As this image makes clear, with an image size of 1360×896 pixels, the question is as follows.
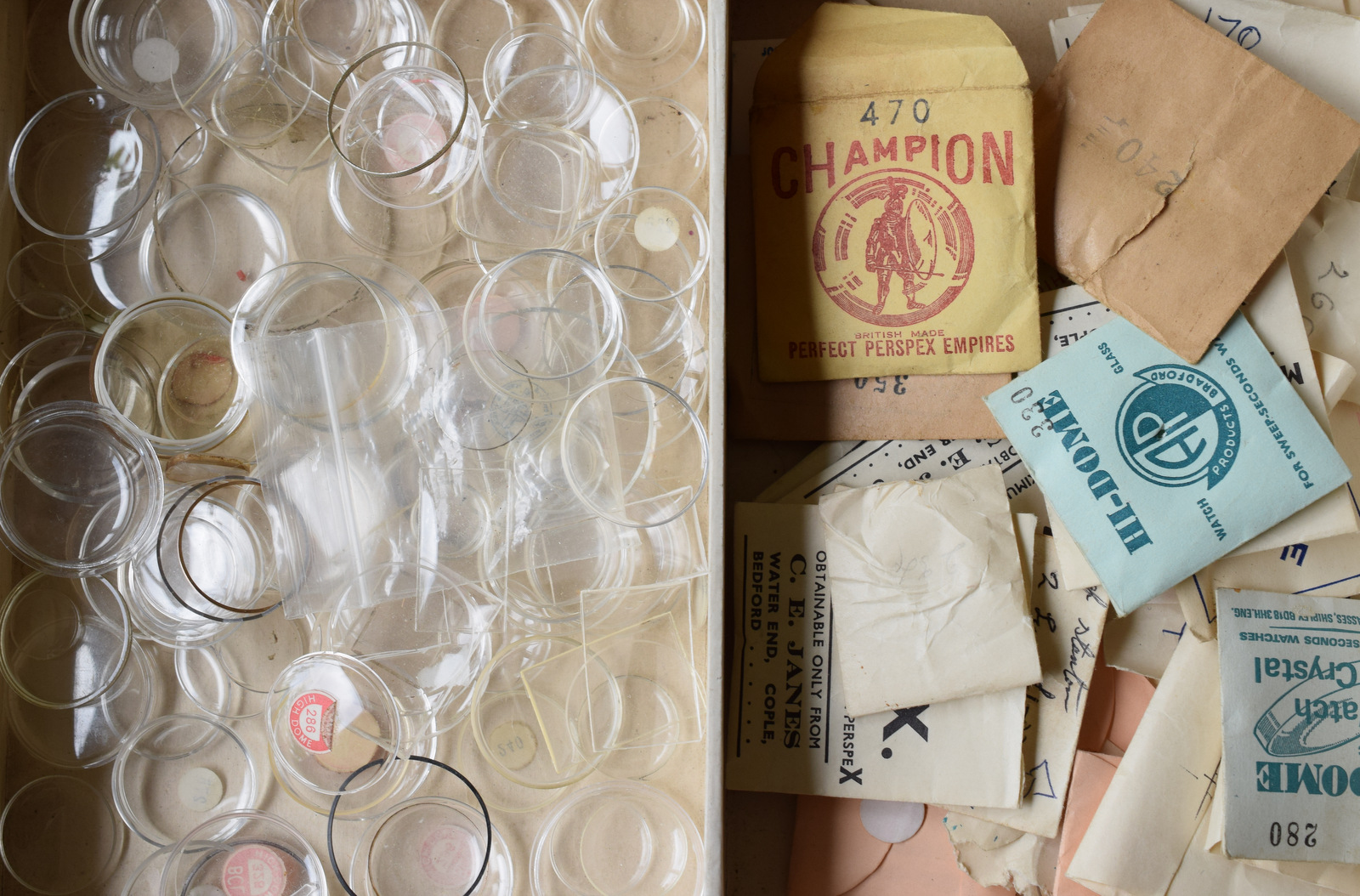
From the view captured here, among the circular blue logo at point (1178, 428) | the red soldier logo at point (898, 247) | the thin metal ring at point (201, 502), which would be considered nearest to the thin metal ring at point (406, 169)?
the thin metal ring at point (201, 502)

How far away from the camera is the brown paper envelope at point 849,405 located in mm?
1127

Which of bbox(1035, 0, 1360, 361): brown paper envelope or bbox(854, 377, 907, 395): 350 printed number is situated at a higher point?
bbox(1035, 0, 1360, 361): brown paper envelope

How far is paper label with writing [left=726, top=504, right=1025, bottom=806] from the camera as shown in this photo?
1.06 m

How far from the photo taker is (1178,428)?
1071 mm

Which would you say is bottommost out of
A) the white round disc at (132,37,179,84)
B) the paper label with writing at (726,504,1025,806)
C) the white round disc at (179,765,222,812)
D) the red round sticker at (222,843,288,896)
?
the red round sticker at (222,843,288,896)

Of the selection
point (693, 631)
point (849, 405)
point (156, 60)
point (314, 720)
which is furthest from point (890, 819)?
point (156, 60)

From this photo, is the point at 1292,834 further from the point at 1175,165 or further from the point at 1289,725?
the point at 1175,165

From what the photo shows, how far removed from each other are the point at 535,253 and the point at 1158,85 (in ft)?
2.73

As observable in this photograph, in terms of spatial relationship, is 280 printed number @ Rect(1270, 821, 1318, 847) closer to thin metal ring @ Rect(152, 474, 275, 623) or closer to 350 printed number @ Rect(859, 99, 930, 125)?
350 printed number @ Rect(859, 99, 930, 125)

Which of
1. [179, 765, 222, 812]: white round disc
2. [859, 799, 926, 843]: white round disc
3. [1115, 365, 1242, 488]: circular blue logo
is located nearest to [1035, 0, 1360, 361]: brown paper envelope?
[1115, 365, 1242, 488]: circular blue logo

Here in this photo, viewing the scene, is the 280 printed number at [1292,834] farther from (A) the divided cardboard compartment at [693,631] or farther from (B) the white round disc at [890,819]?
(A) the divided cardboard compartment at [693,631]

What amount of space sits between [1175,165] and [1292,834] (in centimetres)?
83

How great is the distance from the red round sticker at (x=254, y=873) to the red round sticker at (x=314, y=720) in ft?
0.48

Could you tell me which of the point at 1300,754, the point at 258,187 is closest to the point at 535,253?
the point at 258,187
